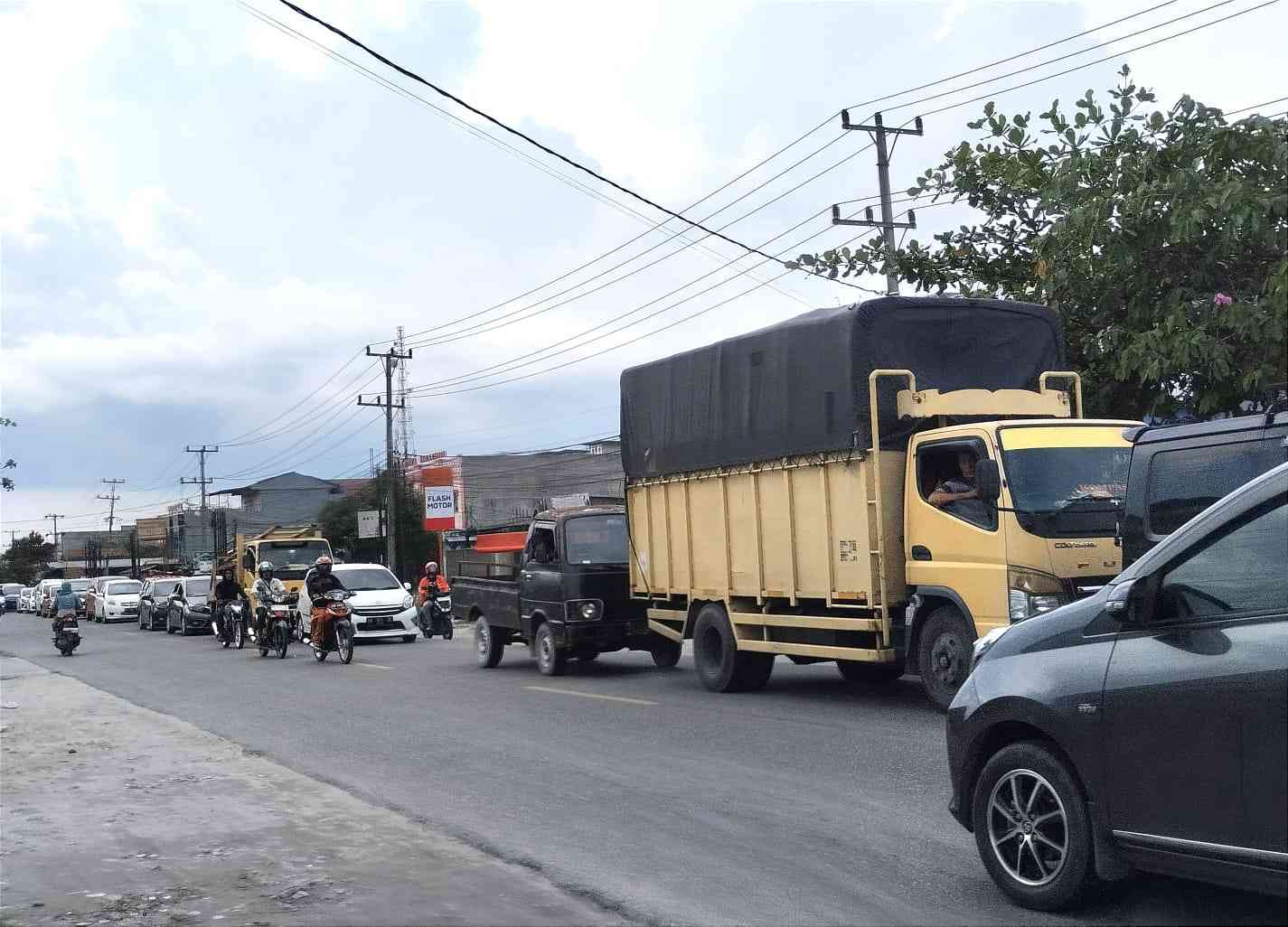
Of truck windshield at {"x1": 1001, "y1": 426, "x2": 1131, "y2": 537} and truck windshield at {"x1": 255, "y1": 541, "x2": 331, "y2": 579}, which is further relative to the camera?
truck windshield at {"x1": 255, "y1": 541, "x2": 331, "y2": 579}

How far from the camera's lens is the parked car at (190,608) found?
36250 mm

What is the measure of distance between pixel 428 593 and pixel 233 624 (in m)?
4.04

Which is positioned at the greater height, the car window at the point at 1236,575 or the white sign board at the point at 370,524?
the white sign board at the point at 370,524

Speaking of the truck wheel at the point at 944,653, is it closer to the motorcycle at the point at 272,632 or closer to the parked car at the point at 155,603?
the motorcycle at the point at 272,632

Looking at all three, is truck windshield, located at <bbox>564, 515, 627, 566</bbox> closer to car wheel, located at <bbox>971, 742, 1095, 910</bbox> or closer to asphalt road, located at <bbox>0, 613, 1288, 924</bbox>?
asphalt road, located at <bbox>0, 613, 1288, 924</bbox>

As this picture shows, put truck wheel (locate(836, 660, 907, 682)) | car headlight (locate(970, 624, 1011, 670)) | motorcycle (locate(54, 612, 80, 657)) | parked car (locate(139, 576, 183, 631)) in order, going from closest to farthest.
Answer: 1. car headlight (locate(970, 624, 1011, 670))
2. truck wheel (locate(836, 660, 907, 682))
3. motorcycle (locate(54, 612, 80, 657))
4. parked car (locate(139, 576, 183, 631))

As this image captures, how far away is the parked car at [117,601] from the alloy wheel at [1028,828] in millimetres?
45912

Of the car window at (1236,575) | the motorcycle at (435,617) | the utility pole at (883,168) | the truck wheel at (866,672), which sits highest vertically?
the utility pole at (883,168)

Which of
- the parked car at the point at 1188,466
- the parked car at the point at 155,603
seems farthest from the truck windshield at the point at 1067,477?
the parked car at the point at 155,603

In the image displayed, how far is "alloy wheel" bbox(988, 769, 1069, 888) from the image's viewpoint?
17.2 ft

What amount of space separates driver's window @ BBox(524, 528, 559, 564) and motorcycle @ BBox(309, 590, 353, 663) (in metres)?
5.06

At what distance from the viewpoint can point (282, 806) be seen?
8617 mm

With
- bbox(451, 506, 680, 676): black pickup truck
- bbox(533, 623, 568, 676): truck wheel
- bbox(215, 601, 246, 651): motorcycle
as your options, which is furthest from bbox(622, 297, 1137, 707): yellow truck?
bbox(215, 601, 246, 651): motorcycle

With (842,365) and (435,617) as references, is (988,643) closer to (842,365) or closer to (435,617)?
(842,365)
